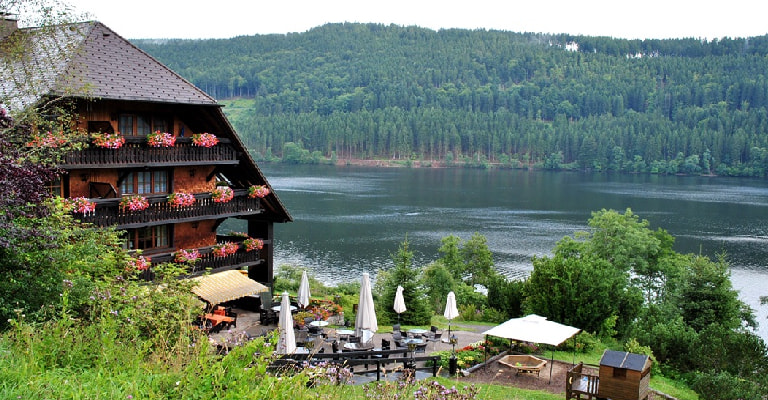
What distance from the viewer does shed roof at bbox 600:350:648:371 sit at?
1781 cm

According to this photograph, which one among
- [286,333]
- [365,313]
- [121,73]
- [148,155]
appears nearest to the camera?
[286,333]

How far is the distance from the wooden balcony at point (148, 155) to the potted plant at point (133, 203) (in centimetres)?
103

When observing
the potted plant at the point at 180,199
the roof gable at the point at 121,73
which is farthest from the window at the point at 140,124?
the potted plant at the point at 180,199

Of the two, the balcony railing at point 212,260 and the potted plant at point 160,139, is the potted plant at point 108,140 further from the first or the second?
the balcony railing at point 212,260

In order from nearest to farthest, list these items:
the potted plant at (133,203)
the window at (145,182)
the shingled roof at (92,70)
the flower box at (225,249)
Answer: the shingled roof at (92,70) → the potted plant at (133,203) → the window at (145,182) → the flower box at (225,249)

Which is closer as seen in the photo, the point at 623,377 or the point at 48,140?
the point at 623,377

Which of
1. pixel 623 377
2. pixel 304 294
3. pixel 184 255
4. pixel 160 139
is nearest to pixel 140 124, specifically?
pixel 160 139

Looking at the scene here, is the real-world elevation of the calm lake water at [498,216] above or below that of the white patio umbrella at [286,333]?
below

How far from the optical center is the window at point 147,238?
82.4 feet

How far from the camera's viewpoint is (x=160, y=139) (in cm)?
2458

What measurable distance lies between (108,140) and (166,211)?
3.38 metres

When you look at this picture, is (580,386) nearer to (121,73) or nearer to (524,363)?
(524,363)

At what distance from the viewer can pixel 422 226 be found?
83.2 metres

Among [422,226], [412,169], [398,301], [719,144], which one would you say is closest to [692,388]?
[398,301]
